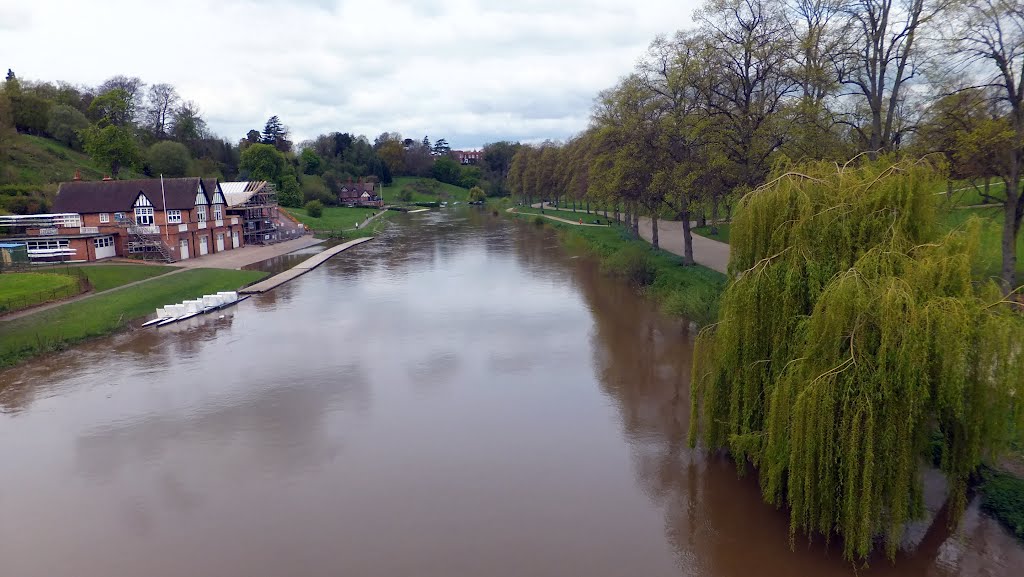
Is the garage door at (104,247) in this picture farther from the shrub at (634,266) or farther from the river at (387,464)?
the shrub at (634,266)

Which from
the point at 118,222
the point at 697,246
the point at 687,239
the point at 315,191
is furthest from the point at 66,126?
the point at 687,239

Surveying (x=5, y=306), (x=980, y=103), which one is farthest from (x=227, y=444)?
(x=980, y=103)

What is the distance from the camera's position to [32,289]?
100 ft

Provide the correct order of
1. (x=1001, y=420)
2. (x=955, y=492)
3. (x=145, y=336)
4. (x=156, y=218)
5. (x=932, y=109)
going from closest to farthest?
(x=1001, y=420), (x=955, y=492), (x=932, y=109), (x=145, y=336), (x=156, y=218)

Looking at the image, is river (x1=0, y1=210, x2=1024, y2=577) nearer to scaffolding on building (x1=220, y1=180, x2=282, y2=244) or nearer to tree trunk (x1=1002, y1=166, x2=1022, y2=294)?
tree trunk (x1=1002, y1=166, x2=1022, y2=294)

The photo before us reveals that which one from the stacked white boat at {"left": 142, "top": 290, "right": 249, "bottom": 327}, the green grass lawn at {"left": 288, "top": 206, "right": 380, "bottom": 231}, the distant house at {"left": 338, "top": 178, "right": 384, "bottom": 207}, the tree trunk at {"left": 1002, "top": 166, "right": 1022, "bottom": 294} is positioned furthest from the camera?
the distant house at {"left": 338, "top": 178, "right": 384, "bottom": 207}

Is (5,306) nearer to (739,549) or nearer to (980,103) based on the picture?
(739,549)

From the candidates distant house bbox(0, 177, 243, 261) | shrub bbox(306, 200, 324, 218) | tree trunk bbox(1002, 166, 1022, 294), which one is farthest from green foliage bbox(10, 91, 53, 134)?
tree trunk bbox(1002, 166, 1022, 294)

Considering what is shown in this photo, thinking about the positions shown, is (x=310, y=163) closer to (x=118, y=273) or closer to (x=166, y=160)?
(x=166, y=160)

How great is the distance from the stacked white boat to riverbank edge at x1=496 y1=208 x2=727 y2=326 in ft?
75.2

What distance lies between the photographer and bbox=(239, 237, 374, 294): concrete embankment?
122ft

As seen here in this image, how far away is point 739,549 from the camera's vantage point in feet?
38.8

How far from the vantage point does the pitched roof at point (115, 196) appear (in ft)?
149

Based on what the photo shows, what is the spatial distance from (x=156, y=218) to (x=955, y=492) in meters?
50.0
